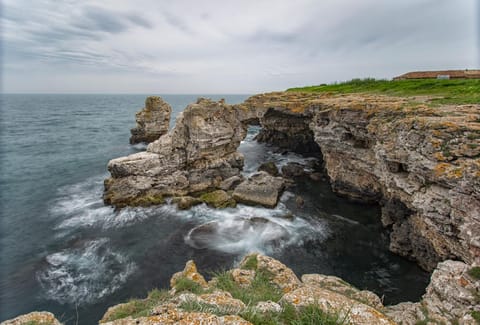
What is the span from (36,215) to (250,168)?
22.1 m

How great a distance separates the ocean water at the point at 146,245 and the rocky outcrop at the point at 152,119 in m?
19.3

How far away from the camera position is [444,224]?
1084 cm

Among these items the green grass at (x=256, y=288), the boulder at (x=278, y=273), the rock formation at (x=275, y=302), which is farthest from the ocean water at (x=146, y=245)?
the green grass at (x=256, y=288)

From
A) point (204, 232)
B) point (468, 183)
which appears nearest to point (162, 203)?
point (204, 232)

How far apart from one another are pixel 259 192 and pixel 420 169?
13.2 metres

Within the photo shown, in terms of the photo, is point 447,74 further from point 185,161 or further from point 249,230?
point 185,161

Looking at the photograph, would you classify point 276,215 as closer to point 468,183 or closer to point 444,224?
point 444,224

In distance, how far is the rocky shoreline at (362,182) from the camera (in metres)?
6.80

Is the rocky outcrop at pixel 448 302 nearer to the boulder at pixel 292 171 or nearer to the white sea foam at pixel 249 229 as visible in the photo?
the white sea foam at pixel 249 229

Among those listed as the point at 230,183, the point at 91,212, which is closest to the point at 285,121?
the point at 230,183

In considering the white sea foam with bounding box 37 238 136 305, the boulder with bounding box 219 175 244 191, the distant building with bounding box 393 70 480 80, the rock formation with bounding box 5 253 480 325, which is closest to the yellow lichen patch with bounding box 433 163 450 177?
the rock formation with bounding box 5 253 480 325

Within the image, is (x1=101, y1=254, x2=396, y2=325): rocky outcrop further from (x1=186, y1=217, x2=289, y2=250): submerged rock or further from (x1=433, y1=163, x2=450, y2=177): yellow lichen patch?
(x1=186, y1=217, x2=289, y2=250): submerged rock

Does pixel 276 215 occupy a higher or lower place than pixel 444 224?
lower

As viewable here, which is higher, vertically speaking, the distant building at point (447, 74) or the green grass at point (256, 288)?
the distant building at point (447, 74)
